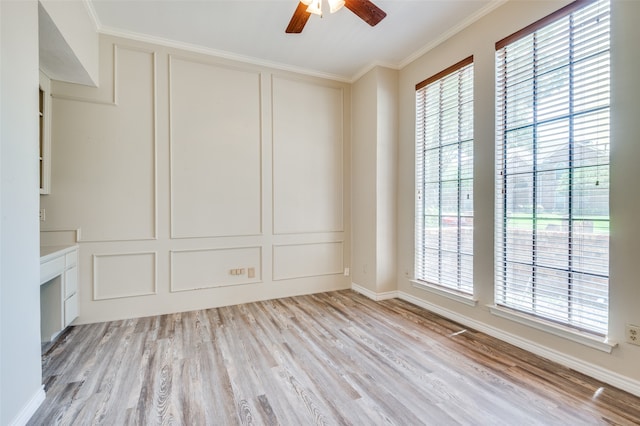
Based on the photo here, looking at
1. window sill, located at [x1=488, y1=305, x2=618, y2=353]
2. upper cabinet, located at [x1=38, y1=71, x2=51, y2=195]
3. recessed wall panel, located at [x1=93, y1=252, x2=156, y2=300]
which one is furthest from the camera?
recessed wall panel, located at [x1=93, y1=252, x2=156, y2=300]

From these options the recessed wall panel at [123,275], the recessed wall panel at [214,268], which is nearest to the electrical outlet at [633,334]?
the recessed wall panel at [214,268]

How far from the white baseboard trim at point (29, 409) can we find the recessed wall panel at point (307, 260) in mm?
2425

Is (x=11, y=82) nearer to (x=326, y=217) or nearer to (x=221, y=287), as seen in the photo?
(x=221, y=287)

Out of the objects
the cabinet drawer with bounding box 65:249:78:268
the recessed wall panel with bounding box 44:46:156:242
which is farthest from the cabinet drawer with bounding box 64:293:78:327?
the recessed wall panel with bounding box 44:46:156:242

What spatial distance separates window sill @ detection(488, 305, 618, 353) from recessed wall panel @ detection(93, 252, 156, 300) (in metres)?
3.56

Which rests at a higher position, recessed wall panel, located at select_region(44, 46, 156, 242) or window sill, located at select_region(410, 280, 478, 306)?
recessed wall panel, located at select_region(44, 46, 156, 242)

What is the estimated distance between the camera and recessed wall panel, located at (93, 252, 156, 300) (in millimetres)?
3152

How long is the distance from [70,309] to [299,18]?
3.33 m

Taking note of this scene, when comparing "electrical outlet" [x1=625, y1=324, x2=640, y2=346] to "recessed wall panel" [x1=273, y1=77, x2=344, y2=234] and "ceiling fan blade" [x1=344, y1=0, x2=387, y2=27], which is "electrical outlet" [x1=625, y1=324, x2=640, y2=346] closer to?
"ceiling fan blade" [x1=344, y1=0, x2=387, y2=27]

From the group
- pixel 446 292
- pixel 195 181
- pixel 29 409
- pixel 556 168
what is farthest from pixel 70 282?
pixel 556 168

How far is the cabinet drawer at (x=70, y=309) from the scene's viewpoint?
2.74 m

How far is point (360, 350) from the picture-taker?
254cm

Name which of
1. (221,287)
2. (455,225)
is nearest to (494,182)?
(455,225)

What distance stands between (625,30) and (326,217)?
328 centimetres
